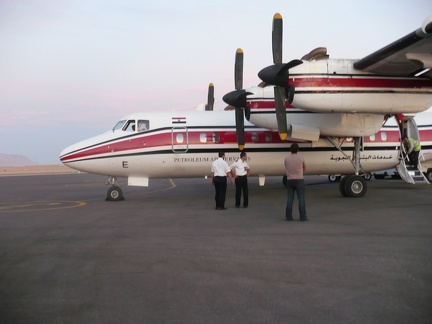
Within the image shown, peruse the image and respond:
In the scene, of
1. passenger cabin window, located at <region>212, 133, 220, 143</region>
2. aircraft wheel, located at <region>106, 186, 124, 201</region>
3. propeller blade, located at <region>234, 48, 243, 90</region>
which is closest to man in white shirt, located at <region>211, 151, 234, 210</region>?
passenger cabin window, located at <region>212, 133, 220, 143</region>

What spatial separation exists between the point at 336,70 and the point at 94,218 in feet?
29.0

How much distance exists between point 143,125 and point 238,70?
4.26 meters

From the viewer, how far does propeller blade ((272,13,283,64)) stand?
1457 centimetres

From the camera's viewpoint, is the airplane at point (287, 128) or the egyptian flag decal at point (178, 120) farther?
the egyptian flag decal at point (178, 120)

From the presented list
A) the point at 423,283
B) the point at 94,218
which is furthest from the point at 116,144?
the point at 423,283

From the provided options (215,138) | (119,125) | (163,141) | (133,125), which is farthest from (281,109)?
(119,125)

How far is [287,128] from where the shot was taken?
1631cm

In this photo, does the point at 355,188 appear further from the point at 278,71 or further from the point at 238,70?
the point at 238,70

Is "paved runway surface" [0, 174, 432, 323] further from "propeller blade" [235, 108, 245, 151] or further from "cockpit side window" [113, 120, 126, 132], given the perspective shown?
"cockpit side window" [113, 120, 126, 132]

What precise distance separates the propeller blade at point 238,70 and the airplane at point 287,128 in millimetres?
39

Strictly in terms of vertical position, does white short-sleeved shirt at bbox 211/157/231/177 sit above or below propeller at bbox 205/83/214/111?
below

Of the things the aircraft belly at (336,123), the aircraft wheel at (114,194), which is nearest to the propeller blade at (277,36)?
the aircraft belly at (336,123)

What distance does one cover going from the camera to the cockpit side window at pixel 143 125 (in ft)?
58.5

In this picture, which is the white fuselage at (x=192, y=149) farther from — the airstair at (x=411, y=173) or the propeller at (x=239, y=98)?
the propeller at (x=239, y=98)
